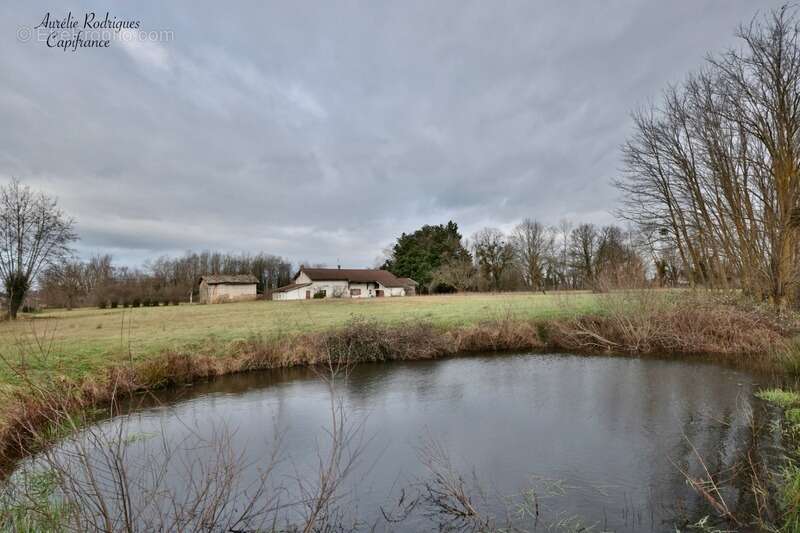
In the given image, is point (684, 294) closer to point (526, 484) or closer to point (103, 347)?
point (526, 484)

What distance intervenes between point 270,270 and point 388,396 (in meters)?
65.7

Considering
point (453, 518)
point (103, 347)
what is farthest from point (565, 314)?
point (103, 347)

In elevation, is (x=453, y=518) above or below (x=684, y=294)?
Answer: below

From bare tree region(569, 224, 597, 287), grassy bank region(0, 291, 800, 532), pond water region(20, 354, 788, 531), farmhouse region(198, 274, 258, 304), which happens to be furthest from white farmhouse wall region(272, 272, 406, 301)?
pond water region(20, 354, 788, 531)

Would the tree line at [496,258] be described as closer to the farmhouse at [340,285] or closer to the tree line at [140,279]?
the farmhouse at [340,285]

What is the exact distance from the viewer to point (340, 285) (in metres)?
53.2

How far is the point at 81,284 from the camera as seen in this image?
54156mm

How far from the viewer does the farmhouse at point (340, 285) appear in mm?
50906

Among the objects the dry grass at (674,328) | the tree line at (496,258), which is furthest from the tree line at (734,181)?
the tree line at (496,258)

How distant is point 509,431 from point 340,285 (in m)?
46.5

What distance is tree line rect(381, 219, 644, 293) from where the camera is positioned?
54250mm

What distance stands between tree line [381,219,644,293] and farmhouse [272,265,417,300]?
5.00m

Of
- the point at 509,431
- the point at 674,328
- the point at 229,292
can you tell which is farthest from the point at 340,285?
the point at 509,431

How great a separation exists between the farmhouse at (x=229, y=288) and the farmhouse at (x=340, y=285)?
3.10 meters
